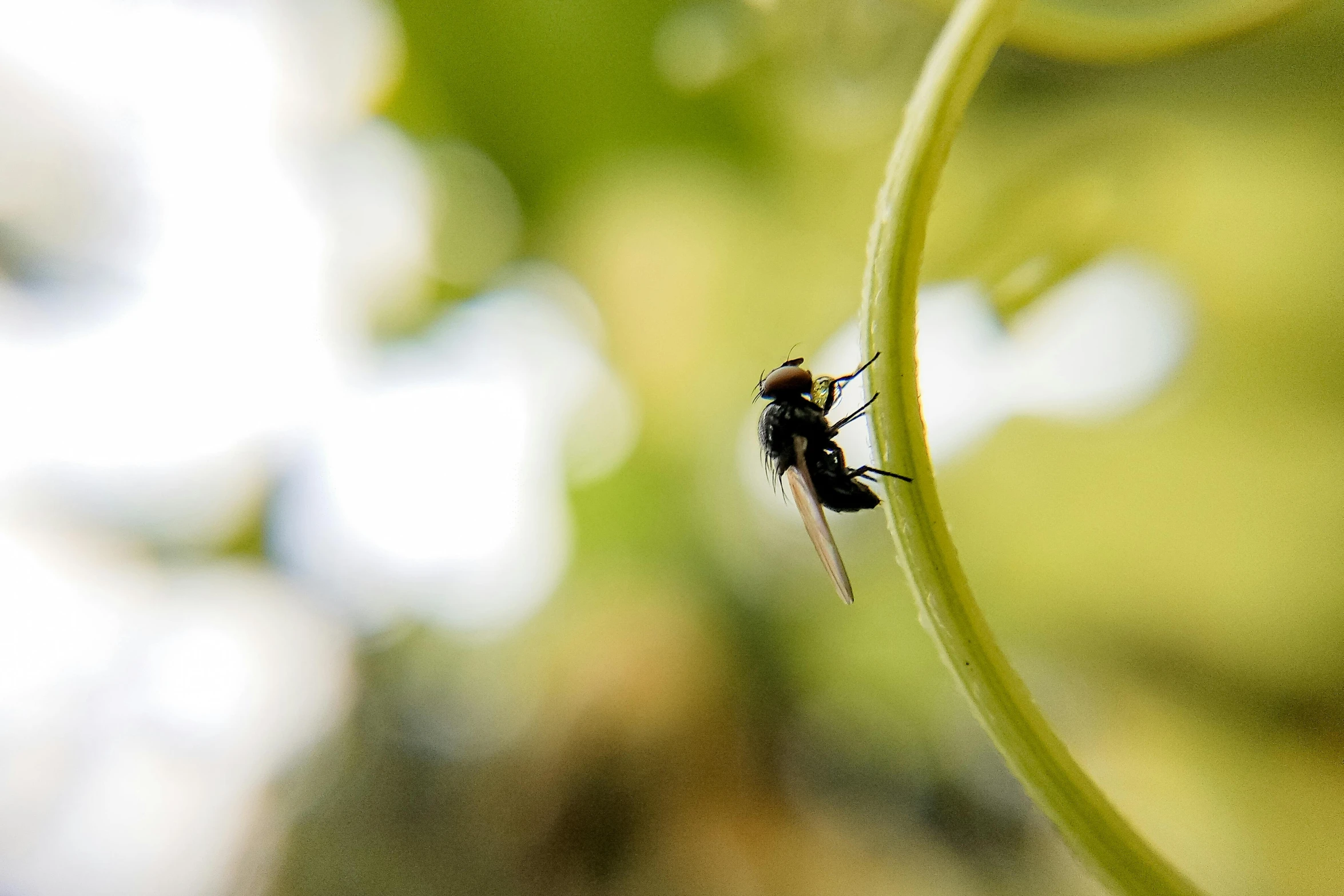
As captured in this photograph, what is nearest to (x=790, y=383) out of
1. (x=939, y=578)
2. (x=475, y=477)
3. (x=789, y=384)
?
(x=789, y=384)

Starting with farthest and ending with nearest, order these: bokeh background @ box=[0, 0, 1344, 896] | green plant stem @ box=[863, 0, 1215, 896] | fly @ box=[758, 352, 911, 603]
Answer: bokeh background @ box=[0, 0, 1344, 896] < fly @ box=[758, 352, 911, 603] < green plant stem @ box=[863, 0, 1215, 896]

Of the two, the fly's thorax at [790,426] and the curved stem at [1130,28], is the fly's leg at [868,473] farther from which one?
the curved stem at [1130,28]

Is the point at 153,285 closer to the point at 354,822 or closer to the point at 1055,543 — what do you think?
the point at 354,822

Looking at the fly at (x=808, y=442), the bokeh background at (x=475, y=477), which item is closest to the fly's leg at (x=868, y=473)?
the fly at (x=808, y=442)

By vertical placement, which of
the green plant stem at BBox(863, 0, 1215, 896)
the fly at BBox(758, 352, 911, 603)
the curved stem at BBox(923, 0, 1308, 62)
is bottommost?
the green plant stem at BBox(863, 0, 1215, 896)

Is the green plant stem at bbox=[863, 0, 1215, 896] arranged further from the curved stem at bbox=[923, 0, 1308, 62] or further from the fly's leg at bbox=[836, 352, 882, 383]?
the curved stem at bbox=[923, 0, 1308, 62]

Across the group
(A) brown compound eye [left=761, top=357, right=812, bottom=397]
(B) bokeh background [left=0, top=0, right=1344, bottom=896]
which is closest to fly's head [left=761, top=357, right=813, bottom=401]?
(A) brown compound eye [left=761, top=357, right=812, bottom=397]

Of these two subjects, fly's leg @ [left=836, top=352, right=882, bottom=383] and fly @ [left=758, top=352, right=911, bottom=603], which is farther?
fly @ [left=758, top=352, right=911, bottom=603]
